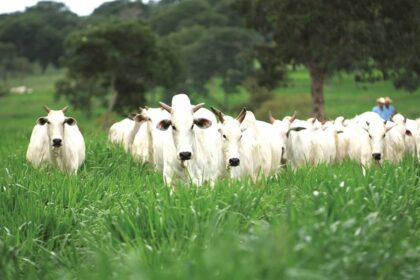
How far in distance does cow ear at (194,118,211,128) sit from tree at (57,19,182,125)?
1269 inches

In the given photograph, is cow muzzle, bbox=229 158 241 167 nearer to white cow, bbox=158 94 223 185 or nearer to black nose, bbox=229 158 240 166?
black nose, bbox=229 158 240 166

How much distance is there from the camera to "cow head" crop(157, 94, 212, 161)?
8.41 metres

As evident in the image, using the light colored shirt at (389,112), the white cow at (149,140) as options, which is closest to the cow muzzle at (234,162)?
the white cow at (149,140)

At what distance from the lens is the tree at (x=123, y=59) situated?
4119 cm

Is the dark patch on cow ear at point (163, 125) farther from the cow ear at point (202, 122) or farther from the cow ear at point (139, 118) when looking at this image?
the cow ear at point (139, 118)

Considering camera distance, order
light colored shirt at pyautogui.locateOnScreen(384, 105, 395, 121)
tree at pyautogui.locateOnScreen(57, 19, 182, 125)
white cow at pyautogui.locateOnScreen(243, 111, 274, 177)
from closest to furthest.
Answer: white cow at pyautogui.locateOnScreen(243, 111, 274, 177) → light colored shirt at pyautogui.locateOnScreen(384, 105, 395, 121) → tree at pyautogui.locateOnScreen(57, 19, 182, 125)

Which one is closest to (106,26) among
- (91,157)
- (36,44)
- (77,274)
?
(91,157)

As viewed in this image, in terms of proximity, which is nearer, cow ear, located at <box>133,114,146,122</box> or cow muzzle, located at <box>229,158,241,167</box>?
cow muzzle, located at <box>229,158,241,167</box>

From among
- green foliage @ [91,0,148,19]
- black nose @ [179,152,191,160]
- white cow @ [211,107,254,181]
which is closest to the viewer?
black nose @ [179,152,191,160]

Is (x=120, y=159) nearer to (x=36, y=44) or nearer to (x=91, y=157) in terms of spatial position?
(x=91, y=157)

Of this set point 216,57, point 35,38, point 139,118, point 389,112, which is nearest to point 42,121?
point 139,118

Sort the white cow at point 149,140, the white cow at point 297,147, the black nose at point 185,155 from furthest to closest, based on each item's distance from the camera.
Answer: the white cow at point 297,147 < the white cow at point 149,140 < the black nose at point 185,155

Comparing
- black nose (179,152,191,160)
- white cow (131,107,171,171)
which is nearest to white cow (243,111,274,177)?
white cow (131,107,171,171)

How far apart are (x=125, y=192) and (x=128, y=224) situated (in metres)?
1.88
